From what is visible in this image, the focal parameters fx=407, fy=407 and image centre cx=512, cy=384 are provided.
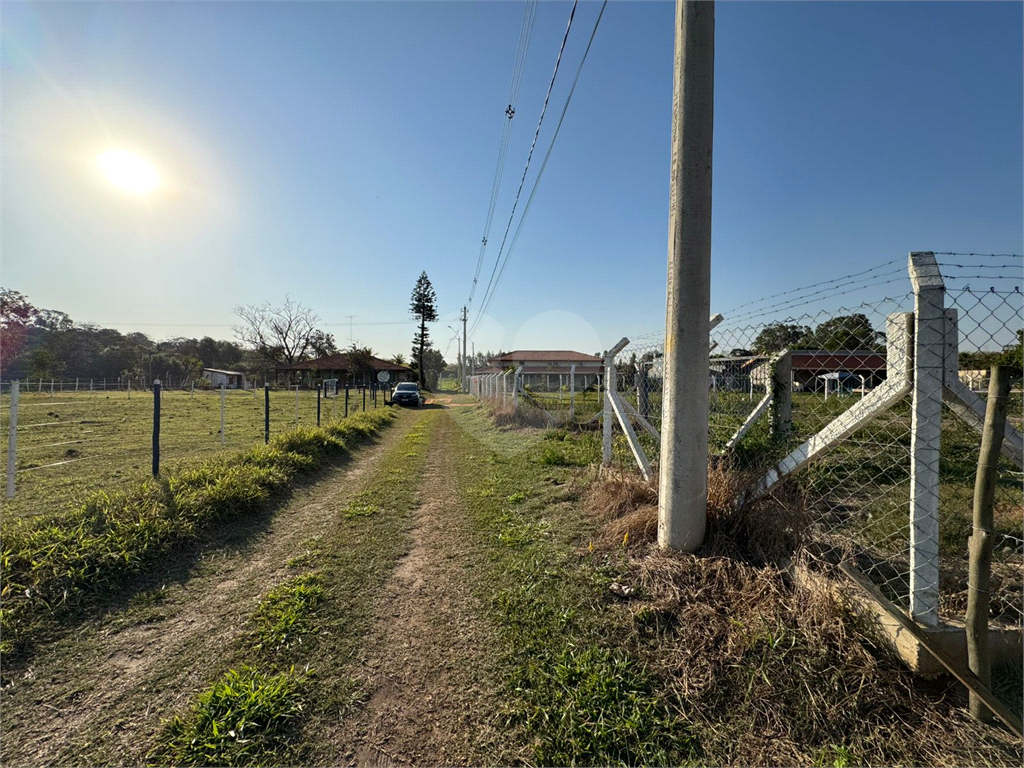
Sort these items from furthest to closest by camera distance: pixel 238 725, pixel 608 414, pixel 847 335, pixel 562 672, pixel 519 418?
pixel 519 418
pixel 608 414
pixel 847 335
pixel 562 672
pixel 238 725

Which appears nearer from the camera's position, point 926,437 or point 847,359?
point 926,437

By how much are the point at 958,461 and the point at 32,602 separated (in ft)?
29.7

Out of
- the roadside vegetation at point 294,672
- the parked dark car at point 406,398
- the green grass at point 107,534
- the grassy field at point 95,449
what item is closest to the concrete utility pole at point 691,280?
the roadside vegetation at point 294,672

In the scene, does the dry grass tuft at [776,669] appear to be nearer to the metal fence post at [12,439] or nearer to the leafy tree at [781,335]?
the leafy tree at [781,335]

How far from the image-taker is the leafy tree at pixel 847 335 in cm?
224

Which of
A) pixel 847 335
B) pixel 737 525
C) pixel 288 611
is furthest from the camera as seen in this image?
pixel 737 525

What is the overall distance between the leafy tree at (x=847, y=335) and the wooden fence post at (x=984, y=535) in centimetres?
55

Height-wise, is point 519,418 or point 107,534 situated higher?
point 519,418

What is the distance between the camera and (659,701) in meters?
1.87

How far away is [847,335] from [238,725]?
375 cm

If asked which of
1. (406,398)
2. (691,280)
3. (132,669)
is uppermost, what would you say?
(691,280)

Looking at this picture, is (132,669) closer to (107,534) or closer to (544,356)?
(107,534)

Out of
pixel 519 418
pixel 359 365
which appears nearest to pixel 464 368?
pixel 359 365

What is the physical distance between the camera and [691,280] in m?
2.68
